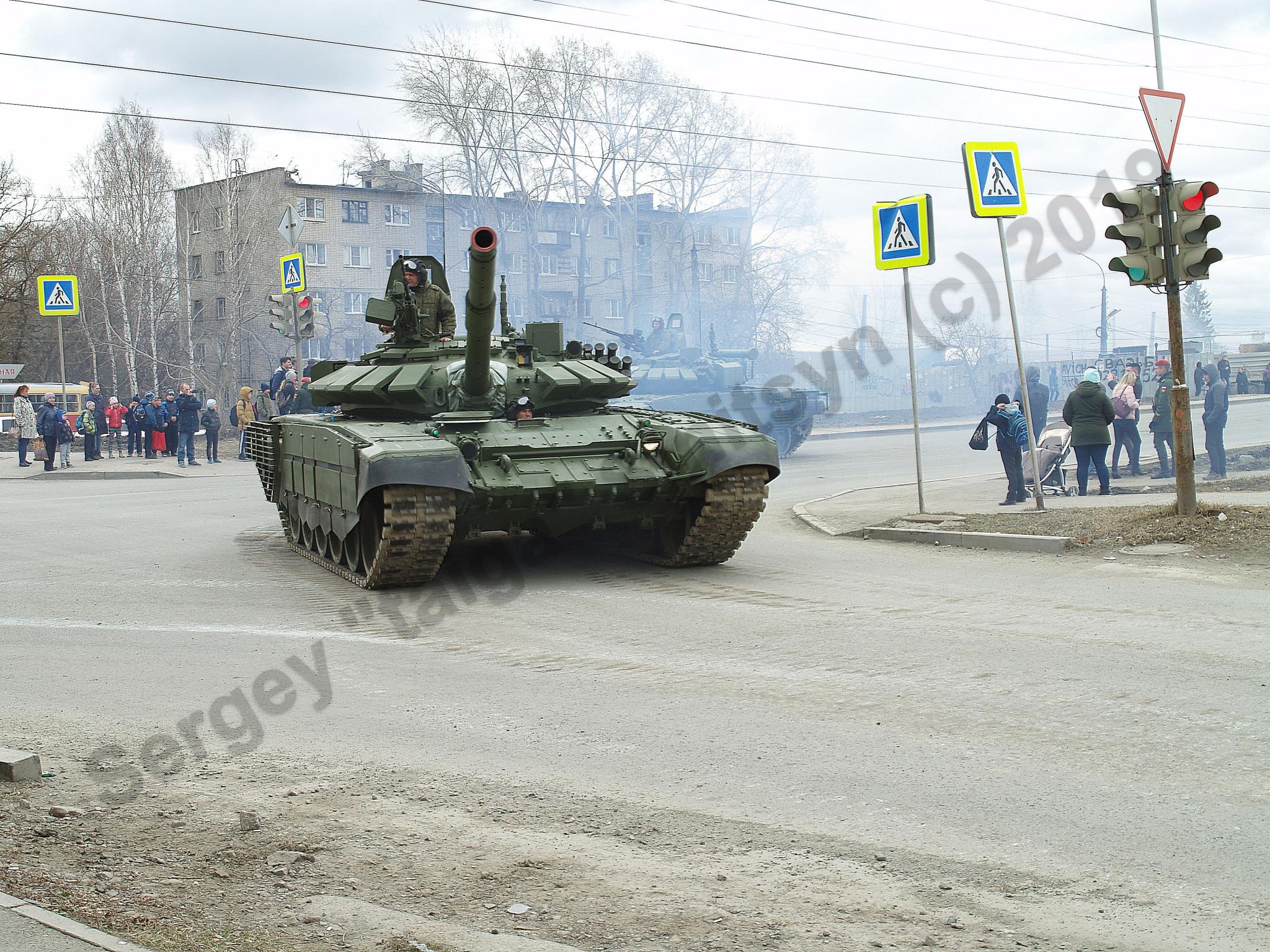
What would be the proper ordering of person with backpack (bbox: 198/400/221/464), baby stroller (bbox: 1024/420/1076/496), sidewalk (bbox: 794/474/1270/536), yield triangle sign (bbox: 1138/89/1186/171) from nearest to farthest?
yield triangle sign (bbox: 1138/89/1186/171), sidewalk (bbox: 794/474/1270/536), baby stroller (bbox: 1024/420/1076/496), person with backpack (bbox: 198/400/221/464)

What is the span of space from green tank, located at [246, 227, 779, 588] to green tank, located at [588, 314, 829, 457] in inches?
467

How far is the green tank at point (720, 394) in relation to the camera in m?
24.3

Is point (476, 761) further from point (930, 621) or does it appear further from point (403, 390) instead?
point (403, 390)

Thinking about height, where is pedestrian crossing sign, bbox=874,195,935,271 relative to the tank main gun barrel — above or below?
above

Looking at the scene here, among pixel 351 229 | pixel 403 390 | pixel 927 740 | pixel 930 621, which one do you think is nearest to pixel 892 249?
pixel 403 390

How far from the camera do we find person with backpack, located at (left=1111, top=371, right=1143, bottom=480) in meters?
17.5

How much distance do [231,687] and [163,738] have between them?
0.99m

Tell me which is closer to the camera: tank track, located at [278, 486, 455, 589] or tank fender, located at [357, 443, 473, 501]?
tank fender, located at [357, 443, 473, 501]

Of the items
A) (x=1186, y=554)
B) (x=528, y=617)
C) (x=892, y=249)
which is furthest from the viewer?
(x=892, y=249)

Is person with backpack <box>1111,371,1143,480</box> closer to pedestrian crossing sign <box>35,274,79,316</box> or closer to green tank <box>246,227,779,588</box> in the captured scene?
green tank <box>246,227,779,588</box>

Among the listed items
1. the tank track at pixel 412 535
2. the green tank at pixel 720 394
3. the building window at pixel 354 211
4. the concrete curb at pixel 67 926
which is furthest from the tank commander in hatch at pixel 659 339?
the building window at pixel 354 211

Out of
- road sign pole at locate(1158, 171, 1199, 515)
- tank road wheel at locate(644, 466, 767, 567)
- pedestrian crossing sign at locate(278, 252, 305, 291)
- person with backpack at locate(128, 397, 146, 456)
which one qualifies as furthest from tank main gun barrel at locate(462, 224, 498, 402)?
person with backpack at locate(128, 397, 146, 456)

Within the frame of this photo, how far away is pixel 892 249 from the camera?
43.3 feet

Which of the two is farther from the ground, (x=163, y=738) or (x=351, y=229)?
(x=351, y=229)
